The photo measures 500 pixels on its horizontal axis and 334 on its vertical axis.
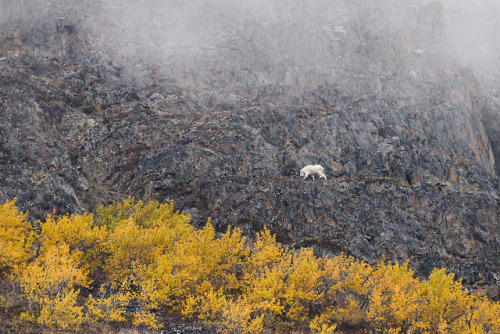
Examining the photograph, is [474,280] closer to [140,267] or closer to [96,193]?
[140,267]

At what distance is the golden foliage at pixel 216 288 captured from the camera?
114 ft

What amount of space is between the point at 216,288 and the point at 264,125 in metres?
64.0

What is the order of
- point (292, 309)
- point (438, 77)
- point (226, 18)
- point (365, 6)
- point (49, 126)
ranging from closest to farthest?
point (292, 309) → point (49, 126) → point (438, 77) → point (226, 18) → point (365, 6)

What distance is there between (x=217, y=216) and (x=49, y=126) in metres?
50.7

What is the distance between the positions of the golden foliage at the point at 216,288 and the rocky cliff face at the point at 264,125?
28842 mm

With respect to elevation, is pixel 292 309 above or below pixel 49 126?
below

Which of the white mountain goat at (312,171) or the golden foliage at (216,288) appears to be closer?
the golden foliage at (216,288)

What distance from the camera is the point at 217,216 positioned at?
79875 millimetres

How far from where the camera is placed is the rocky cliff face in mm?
80688

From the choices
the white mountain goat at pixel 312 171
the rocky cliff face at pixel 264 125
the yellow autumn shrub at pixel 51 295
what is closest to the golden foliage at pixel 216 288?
the yellow autumn shrub at pixel 51 295

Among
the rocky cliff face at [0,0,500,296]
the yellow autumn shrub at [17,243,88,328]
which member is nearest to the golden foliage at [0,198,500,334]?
the yellow autumn shrub at [17,243,88,328]

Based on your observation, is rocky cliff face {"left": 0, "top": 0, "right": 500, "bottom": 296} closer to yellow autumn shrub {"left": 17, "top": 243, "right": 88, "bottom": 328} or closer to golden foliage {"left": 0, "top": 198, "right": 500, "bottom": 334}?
golden foliage {"left": 0, "top": 198, "right": 500, "bottom": 334}

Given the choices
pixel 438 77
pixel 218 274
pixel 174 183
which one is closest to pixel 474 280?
pixel 218 274

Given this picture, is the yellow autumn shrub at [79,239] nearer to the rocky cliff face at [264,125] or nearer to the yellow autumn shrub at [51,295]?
the yellow autumn shrub at [51,295]
